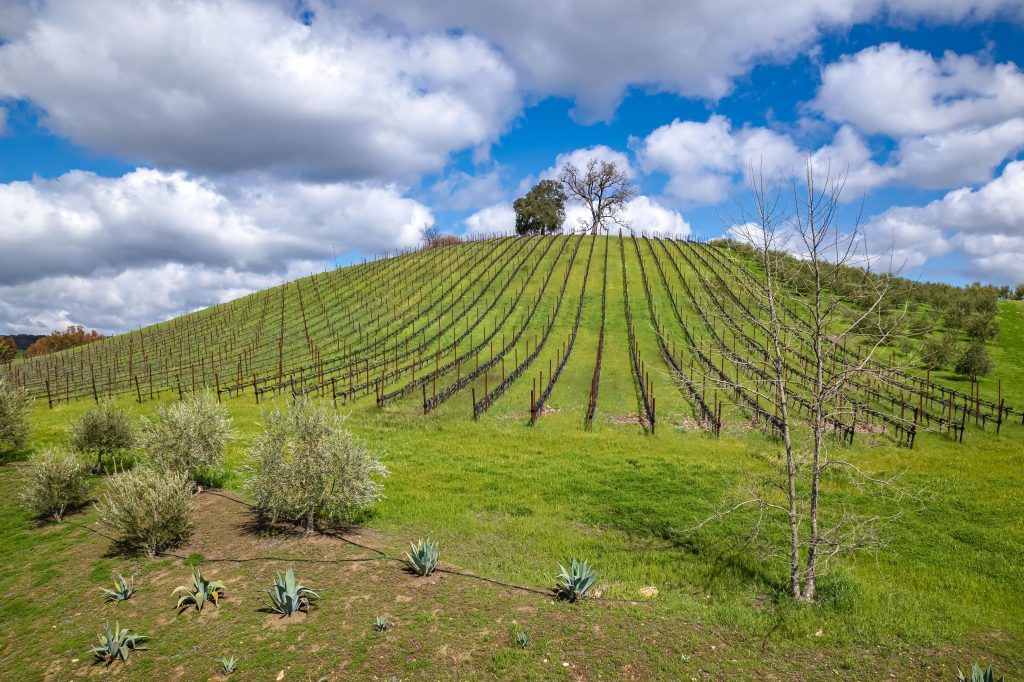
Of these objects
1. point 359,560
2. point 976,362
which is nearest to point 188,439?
point 359,560

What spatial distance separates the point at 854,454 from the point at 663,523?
42.4 ft

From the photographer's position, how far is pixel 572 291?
203 ft

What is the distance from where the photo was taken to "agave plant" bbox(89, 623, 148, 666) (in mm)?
9195

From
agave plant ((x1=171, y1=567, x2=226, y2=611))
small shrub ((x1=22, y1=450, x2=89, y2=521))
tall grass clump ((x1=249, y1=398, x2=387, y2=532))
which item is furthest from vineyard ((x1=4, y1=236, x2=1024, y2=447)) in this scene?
small shrub ((x1=22, y1=450, x2=89, y2=521))

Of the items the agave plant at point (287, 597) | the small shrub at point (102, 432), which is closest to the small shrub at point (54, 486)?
the small shrub at point (102, 432)

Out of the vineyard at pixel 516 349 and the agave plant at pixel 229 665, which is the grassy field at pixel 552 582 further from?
the vineyard at pixel 516 349

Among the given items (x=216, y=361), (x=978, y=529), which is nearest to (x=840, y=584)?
(x=978, y=529)

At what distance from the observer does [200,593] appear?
35.1ft

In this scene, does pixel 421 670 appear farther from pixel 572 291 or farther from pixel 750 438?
pixel 572 291

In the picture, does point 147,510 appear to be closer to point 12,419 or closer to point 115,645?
point 115,645

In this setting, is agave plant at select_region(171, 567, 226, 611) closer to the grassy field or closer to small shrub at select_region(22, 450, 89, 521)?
the grassy field

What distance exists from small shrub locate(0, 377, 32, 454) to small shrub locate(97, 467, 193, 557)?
55.6 feet

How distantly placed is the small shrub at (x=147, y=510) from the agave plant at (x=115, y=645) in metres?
3.95

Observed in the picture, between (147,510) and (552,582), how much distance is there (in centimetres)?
1129
